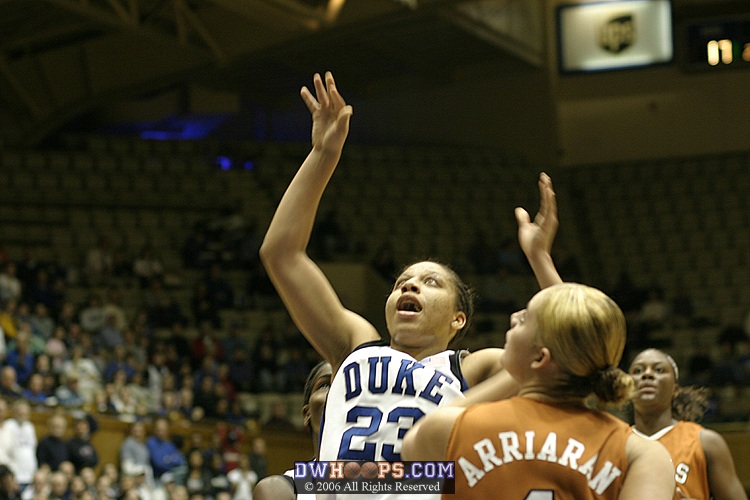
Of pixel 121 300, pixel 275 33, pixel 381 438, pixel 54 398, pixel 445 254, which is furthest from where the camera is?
pixel 445 254

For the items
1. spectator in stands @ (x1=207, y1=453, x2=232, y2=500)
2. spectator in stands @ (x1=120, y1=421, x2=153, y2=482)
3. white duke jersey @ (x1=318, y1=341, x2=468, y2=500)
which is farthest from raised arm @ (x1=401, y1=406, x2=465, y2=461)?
spectator in stands @ (x1=120, y1=421, x2=153, y2=482)

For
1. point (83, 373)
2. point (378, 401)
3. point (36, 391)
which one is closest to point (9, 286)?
point (83, 373)

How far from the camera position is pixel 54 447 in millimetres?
10852

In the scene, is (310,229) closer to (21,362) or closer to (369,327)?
(369,327)

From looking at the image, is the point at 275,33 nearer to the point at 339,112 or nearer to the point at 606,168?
the point at 606,168

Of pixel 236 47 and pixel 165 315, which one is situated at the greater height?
pixel 236 47

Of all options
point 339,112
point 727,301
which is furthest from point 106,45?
point 339,112

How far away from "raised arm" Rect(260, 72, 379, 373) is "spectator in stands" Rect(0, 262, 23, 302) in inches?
434

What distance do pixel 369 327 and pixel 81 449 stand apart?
27.3ft

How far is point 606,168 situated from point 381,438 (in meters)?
19.2

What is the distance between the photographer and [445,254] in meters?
19.4

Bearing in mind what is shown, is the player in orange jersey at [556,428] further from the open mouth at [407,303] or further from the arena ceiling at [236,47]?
the arena ceiling at [236,47]

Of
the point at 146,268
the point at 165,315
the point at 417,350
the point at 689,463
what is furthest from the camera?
the point at 146,268

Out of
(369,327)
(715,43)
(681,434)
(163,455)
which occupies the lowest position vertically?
(163,455)
